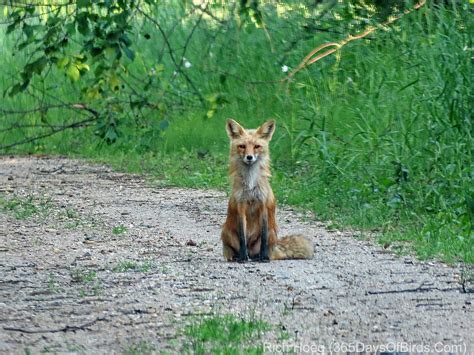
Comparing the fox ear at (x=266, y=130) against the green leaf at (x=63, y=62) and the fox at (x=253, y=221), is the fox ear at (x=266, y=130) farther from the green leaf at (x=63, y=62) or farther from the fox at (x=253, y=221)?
the green leaf at (x=63, y=62)

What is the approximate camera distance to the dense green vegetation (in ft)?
31.0

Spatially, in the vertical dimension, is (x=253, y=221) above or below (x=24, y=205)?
above

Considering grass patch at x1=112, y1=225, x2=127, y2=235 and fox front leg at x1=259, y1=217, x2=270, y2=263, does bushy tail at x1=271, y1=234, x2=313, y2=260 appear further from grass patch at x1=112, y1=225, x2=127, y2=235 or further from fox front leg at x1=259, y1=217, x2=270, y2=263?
grass patch at x1=112, y1=225, x2=127, y2=235

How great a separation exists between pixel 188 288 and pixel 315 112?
4897 mm

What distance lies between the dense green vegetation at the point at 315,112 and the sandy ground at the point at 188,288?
67cm

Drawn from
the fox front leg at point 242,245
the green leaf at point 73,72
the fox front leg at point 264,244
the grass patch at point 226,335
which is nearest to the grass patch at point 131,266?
the fox front leg at point 242,245

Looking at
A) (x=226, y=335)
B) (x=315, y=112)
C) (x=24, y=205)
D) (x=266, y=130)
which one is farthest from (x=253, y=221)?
(x=315, y=112)

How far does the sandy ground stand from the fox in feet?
0.57

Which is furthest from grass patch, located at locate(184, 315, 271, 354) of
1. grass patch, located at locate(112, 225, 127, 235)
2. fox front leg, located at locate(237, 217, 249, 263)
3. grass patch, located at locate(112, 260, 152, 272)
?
grass patch, located at locate(112, 225, 127, 235)

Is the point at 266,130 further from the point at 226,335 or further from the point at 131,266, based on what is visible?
the point at 226,335

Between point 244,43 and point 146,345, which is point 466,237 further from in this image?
point 244,43

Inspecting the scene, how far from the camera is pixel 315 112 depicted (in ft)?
36.8

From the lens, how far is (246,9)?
1223 cm

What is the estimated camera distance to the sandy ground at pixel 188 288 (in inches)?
211
